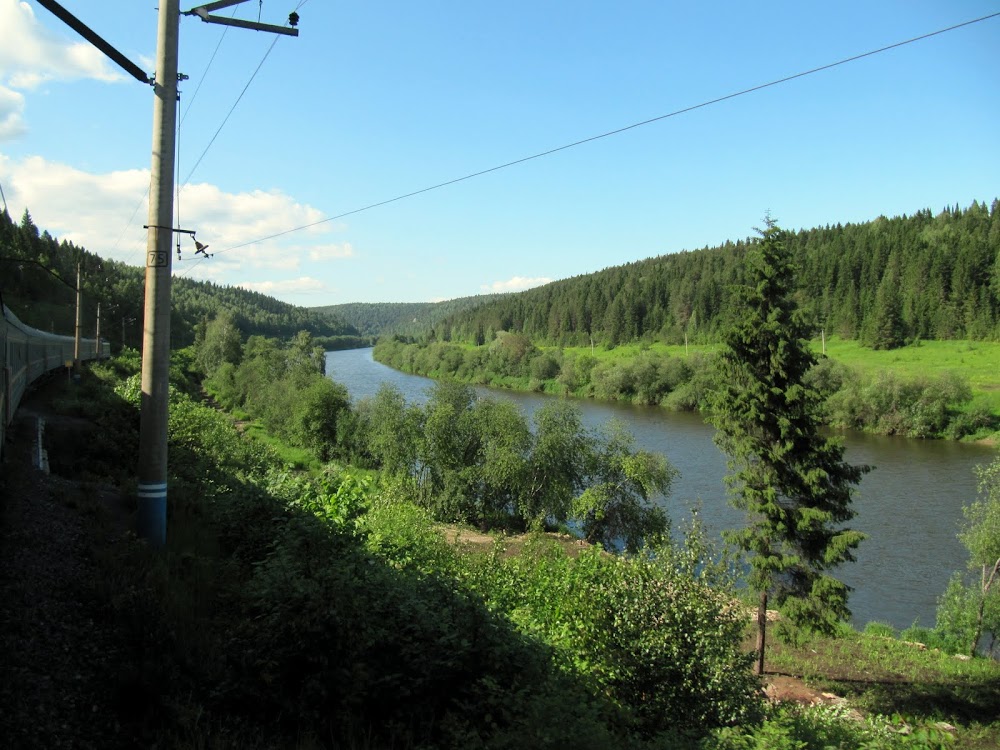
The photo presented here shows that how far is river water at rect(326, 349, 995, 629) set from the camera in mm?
23688

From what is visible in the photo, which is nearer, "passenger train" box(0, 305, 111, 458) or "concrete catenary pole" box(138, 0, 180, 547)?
"concrete catenary pole" box(138, 0, 180, 547)

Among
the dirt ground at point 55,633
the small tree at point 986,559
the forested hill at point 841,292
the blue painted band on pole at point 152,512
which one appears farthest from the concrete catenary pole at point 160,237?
the forested hill at point 841,292

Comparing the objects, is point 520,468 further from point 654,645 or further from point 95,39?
point 95,39

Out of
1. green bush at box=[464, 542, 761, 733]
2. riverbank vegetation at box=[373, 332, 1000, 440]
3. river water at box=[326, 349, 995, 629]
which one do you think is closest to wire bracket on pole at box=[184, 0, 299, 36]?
green bush at box=[464, 542, 761, 733]

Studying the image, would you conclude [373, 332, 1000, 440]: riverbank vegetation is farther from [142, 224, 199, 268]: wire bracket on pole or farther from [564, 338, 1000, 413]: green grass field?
[142, 224, 199, 268]: wire bracket on pole

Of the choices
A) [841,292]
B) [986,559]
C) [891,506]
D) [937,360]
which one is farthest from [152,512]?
[841,292]

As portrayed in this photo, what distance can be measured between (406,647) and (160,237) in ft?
17.1

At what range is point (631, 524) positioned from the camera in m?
29.6

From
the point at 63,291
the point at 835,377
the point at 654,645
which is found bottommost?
the point at 654,645

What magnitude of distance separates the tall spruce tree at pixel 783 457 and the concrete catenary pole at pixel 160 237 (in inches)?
575

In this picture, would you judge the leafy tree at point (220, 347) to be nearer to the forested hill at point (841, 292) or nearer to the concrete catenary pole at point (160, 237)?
the forested hill at point (841, 292)

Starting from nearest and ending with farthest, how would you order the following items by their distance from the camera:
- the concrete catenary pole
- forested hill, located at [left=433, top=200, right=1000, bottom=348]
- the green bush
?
the concrete catenary pole < the green bush < forested hill, located at [left=433, top=200, right=1000, bottom=348]

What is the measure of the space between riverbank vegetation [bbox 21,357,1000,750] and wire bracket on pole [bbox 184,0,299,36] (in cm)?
615

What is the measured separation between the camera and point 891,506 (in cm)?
3064
